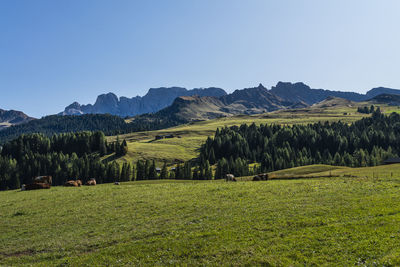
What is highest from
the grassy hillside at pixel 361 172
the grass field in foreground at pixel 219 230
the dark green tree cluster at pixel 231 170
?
the grass field in foreground at pixel 219 230

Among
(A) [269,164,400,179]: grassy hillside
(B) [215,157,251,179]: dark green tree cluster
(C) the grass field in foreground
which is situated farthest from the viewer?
(B) [215,157,251,179]: dark green tree cluster

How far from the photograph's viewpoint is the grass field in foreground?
1627 centimetres

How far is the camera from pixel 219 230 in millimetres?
21531

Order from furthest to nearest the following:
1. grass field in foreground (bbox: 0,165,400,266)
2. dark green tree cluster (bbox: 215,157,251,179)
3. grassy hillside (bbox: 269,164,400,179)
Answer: dark green tree cluster (bbox: 215,157,251,179) < grassy hillside (bbox: 269,164,400,179) < grass field in foreground (bbox: 0,165,400,266)

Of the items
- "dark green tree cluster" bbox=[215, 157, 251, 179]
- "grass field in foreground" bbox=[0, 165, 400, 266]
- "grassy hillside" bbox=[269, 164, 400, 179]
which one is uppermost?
"grass field in foreground" bbox=[0, 165, 400, 266]

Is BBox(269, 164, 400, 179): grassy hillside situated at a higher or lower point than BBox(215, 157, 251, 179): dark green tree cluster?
higher

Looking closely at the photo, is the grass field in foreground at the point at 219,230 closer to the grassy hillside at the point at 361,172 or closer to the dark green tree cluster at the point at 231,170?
the grassy hillside at the point at 361,172

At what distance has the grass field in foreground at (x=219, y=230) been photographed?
16.3 metres

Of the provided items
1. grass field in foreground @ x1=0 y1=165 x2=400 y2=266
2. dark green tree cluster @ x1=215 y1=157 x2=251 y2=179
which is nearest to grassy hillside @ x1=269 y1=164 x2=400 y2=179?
grass field in foreground @ x1=0 y1=165 x2=400 y2=266

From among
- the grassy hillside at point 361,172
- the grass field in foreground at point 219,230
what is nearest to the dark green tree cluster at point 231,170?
the grassy hillside at point 361,172

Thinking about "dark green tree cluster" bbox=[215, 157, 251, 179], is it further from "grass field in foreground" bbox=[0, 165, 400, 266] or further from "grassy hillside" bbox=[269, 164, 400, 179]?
"grass field in foreground" bbox=[0, 165, 400, 266]

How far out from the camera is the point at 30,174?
150 m

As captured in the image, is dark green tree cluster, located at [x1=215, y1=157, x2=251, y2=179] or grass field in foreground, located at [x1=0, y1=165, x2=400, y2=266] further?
dark green tree cluster, located at [x1=215, y1=157, x2=251, y2=179]

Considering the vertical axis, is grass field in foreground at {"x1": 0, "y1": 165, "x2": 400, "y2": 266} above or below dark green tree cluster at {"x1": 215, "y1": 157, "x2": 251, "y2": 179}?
above
